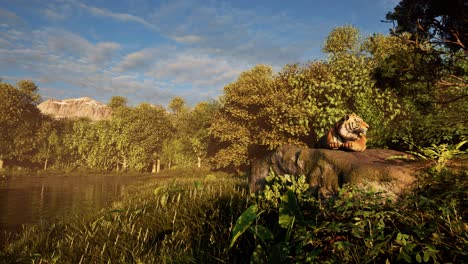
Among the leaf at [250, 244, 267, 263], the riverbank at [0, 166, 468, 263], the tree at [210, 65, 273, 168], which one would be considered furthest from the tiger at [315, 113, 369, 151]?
the tree at [210, 65, 273, 168]

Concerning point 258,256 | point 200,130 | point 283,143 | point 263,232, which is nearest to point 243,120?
point 283,143

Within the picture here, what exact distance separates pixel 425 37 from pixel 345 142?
2787 mm

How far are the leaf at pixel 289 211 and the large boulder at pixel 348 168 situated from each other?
1.16 metres

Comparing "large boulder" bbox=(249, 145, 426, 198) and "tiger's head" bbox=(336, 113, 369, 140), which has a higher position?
"tiger's head" bbox=(336, 113, 369, 140)

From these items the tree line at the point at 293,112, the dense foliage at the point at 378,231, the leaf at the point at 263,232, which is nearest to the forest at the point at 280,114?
the tree line at the point at 293,112

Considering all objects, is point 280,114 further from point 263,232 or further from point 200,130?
point 263,232

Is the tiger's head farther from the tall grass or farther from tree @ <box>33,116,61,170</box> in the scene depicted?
tree @ <box>33,116,61,170</box>

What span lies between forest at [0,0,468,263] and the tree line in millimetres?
71

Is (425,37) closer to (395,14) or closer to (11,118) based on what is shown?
(395,14)

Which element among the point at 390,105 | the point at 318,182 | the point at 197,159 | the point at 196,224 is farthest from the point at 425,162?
the point at 197,159

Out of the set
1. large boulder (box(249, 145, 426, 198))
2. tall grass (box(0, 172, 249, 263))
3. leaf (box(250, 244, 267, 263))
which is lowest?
tall grass (box(0, 172, 249, 263))

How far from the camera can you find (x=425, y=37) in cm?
593

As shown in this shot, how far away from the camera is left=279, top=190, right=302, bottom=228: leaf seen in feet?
12.6

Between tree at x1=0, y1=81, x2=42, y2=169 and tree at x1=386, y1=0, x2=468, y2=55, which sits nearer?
tree at x1=386, y1=0, x2=468, y2=55
